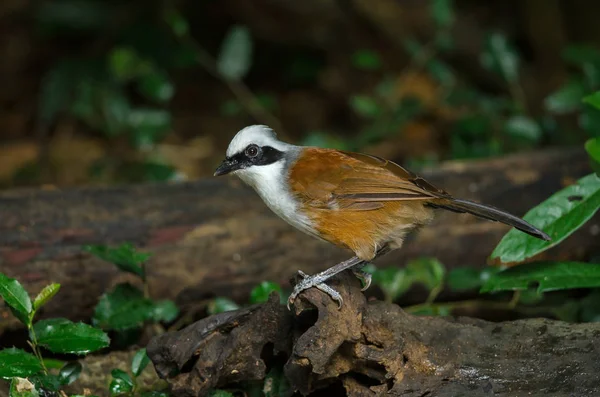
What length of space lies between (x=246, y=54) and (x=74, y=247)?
102 inches

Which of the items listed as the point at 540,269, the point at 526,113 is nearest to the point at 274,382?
the point at 540,269

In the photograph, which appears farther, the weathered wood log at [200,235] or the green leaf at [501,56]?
the green leaf at [501,56]

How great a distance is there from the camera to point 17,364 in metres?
3.60

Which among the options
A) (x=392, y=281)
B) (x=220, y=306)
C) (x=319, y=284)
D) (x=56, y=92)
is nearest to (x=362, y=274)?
(x=319, y=284)

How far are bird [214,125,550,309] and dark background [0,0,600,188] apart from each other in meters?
2.49

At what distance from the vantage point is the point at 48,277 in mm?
4621

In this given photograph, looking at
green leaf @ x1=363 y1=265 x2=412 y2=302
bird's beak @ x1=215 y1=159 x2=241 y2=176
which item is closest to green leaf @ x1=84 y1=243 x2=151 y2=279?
bird's beak @ x1=215 y1=159 x2=241 y2=176

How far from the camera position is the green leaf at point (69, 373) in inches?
152

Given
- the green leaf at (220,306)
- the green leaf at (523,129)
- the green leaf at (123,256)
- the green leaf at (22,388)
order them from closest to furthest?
the green leaf at (22,388), the green leaf at (123,256), the green leaf at (220,306), the green leaf at (523,129)

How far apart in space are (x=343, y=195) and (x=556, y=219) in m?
1.02

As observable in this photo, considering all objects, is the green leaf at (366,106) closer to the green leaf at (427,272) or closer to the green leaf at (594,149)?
the green leaf at (427,272)

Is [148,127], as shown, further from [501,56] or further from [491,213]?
[491,213]

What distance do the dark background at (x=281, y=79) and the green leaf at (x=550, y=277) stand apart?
2.59m

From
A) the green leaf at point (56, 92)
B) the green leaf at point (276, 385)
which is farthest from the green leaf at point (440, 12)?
the green leaf at point (276, 385)
